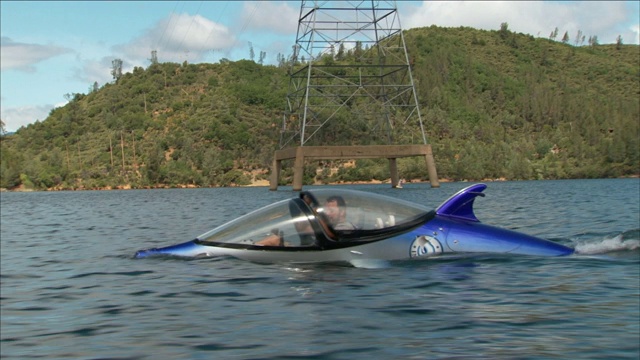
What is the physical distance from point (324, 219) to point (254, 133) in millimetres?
134721

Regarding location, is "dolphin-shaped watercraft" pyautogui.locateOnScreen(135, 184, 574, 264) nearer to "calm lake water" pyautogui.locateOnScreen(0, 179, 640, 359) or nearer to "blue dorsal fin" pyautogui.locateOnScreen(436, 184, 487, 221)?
"blue dorsal fin" pyautogui.locateOnScreen(436, 184, 487, 221)

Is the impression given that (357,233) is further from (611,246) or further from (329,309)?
(611,246)

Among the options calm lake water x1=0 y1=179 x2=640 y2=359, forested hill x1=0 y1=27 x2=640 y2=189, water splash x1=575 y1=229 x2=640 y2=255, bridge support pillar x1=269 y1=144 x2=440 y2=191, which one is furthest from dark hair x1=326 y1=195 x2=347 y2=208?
forested hill x1=0 y1=27 x2=640 y2=189

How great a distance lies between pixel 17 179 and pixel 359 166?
60963 mm

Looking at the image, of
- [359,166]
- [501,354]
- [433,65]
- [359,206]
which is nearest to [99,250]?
[359,206]

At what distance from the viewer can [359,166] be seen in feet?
374

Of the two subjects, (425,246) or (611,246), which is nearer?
(425,246)

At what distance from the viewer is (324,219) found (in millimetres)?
11102

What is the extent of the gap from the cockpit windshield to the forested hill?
99.8 m

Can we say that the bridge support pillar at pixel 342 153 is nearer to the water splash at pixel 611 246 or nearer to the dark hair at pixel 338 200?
the water splash at pixel 611 246

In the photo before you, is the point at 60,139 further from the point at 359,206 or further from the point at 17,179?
the point at 359,206

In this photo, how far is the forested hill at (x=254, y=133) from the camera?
124 m

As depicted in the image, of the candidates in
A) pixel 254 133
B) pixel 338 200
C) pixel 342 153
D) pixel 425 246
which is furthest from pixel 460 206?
pixel 254 133

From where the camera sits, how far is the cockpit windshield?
36.4 feet
